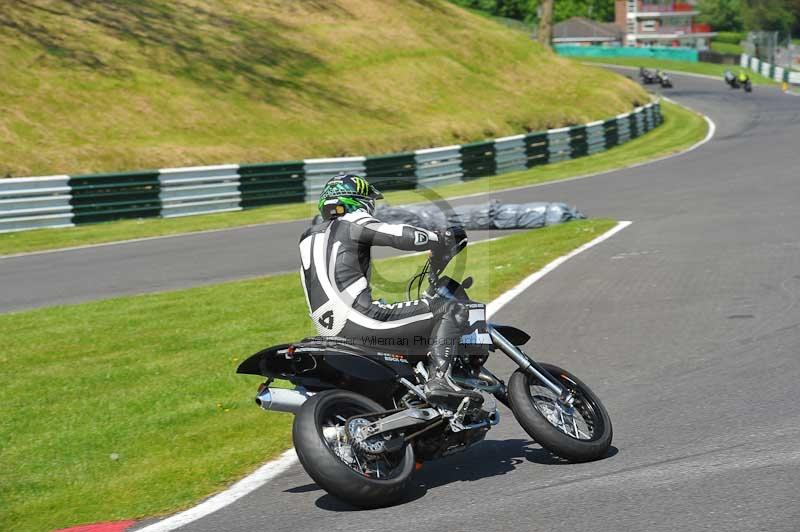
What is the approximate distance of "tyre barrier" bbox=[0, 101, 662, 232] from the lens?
21984 millimetres

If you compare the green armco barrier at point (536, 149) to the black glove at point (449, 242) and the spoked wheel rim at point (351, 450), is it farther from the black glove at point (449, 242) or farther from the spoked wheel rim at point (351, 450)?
the spoked wheel rim at point (351, 450)

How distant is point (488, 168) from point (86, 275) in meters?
17.0

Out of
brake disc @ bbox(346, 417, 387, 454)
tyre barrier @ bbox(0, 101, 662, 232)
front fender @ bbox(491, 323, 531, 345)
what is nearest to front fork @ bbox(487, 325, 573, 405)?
front fender @ bbox(491, 323, 531, 345)

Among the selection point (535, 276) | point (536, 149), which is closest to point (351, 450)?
point (535, 276)

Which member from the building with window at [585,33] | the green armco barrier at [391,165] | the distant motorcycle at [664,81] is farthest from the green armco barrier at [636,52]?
the green armco barrier at [391,165]

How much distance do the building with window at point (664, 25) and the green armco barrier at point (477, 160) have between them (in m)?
112

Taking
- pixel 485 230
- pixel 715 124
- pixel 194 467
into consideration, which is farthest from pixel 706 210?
pixel 715 124

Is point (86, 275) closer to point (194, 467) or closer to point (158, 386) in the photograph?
point (158, 386)

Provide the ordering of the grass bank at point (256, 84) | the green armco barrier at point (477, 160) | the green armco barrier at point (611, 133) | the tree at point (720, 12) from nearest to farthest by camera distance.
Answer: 1. the green armco barrier at point (477, 160)
2. the grass bank at point (256, 84)
3. the green armco barrier at point (611, 133)
4. the tree at point (720, 12)

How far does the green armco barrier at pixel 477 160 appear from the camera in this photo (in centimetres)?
2969

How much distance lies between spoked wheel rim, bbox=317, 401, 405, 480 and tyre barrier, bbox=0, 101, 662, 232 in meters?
13.6

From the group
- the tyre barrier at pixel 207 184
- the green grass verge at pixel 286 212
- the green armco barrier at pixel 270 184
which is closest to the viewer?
the green grass verge at pixel 286 212

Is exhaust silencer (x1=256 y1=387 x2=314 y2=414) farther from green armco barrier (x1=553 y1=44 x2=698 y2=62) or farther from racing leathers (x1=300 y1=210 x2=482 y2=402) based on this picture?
green armco barrier (x1=553 y1=44 x2=698 y2=62)

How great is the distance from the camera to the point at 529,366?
20.0 ft
